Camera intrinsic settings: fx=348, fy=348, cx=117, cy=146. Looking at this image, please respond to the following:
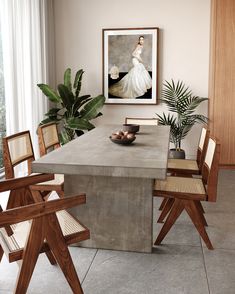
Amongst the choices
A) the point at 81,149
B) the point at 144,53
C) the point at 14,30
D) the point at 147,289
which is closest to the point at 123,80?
the point at 144,53

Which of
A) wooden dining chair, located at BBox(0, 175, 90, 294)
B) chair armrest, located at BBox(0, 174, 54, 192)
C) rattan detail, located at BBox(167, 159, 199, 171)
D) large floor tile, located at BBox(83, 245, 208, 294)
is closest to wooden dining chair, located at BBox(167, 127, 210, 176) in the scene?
rattan detail, located at BBox(167, 159, 199, 171)

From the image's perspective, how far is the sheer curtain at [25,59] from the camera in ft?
13.8

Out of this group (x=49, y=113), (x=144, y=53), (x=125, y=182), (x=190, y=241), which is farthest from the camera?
(x=144, y=53)

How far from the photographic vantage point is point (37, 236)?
1733 mm

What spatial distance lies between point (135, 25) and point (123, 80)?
848 mm

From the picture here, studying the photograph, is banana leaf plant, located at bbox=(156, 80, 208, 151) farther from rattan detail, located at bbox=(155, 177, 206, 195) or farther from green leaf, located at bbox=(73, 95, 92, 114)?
rattan detail, located at bbox=(155, 177, 206, 195)

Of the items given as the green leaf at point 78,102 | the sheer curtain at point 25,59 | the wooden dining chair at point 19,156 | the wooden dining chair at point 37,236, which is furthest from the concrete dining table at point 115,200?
the green leaf at point 78,102

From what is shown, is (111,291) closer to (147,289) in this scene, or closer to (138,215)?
(147,289)

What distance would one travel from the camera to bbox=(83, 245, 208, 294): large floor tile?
6.93 feet

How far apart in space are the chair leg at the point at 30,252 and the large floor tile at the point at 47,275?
37 centimetres

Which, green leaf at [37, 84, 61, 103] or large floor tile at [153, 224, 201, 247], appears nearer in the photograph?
large floor tile at [153, 224, 201, 247]

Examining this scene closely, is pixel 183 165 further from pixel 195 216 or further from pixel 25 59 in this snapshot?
pixel 25 59

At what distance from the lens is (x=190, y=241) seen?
2762mm

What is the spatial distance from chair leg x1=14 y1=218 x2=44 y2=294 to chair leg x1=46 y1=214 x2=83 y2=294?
0.04m
